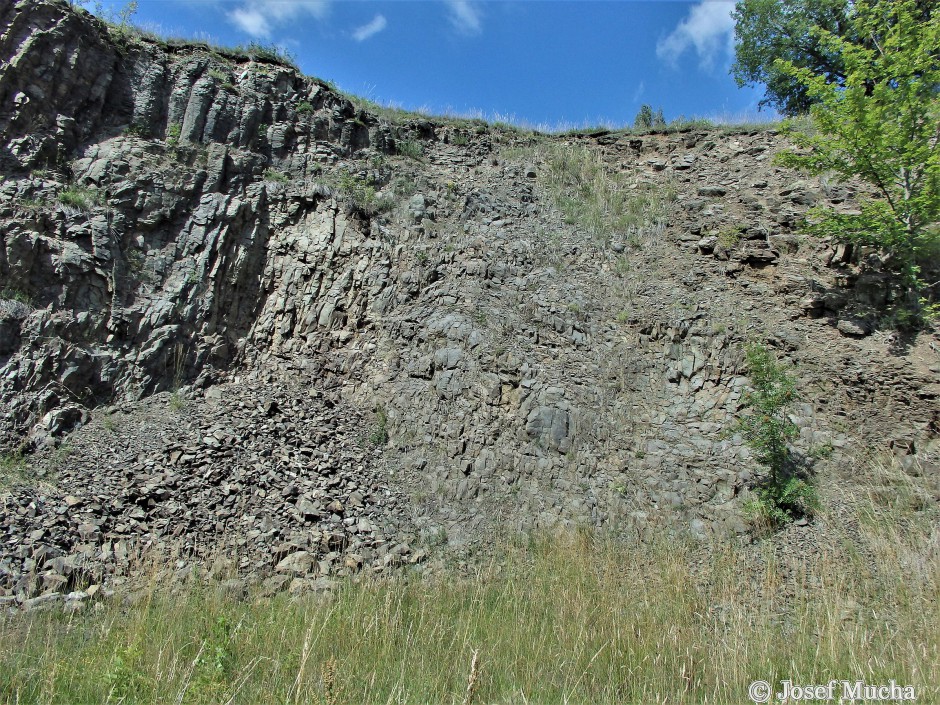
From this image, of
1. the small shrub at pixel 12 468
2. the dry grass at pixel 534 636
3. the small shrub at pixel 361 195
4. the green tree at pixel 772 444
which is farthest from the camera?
the small shrub at pixel 361 195

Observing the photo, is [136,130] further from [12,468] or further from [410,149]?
[12,468]

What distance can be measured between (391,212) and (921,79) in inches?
391

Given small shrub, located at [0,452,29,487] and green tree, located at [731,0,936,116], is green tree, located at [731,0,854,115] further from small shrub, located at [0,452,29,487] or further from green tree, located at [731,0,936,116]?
small shrub, located at [0,452,29,487]

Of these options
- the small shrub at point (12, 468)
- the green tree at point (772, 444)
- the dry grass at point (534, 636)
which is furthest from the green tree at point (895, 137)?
the small shrub at point (12, 468)

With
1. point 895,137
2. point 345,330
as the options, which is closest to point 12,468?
point 345,330

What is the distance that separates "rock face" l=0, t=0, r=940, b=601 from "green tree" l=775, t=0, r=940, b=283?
30.5 inches

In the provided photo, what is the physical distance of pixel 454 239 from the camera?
11828mm

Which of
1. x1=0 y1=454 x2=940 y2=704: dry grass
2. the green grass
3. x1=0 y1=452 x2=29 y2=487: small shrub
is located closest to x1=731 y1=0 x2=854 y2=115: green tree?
the green grass

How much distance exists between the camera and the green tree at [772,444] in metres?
6.54

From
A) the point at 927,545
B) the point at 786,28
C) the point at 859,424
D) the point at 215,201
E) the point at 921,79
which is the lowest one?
the point at 927,545

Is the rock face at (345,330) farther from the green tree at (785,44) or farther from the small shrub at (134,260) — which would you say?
the green tree at (785,44)

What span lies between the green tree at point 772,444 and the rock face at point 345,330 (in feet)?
1.41

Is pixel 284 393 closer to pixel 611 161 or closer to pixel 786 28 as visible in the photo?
pixel 611 161

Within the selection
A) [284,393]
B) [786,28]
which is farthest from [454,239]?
[786,28]
